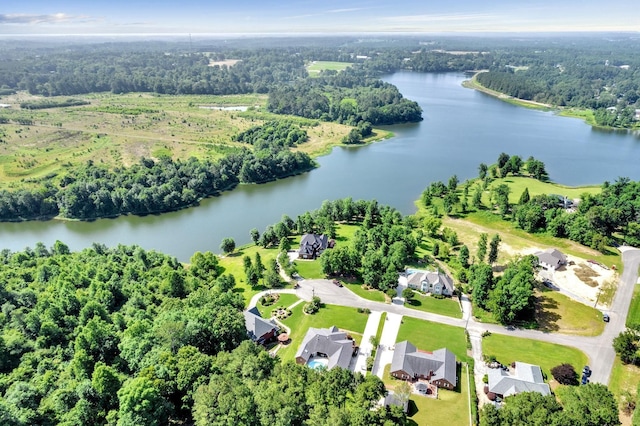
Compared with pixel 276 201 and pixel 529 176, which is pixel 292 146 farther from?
pixel 529 176

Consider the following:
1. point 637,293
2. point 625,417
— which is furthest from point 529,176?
point 625,417

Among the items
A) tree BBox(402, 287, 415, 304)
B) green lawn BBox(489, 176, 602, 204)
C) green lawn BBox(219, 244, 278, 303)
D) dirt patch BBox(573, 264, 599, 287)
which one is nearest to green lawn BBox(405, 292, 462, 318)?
tree BBox(402, 287, 415, 304)

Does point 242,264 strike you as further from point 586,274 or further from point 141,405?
point 586,274

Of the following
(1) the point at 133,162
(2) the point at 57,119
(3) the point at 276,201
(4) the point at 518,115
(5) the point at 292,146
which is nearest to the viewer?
(3) the point at 276,201

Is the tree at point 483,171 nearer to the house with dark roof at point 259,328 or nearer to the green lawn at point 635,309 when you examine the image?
the green lawn at point 635,309

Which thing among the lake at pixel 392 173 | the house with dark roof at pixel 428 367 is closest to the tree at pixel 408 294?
the house with dark roof at pixel 428 367
